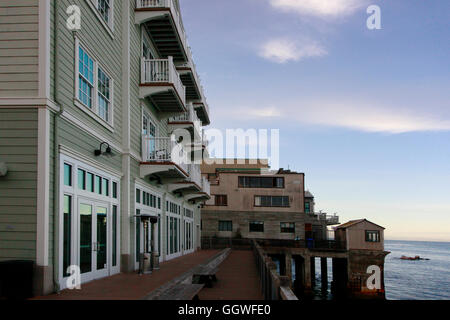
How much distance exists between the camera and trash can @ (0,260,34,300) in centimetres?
912

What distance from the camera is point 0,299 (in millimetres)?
9047

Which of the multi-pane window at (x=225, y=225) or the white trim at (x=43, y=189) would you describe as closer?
the white trim at (x=43, y=189)

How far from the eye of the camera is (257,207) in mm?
56531

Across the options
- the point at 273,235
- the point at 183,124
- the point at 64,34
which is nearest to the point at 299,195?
the point at 273,235

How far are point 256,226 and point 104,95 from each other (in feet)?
Answer: 143

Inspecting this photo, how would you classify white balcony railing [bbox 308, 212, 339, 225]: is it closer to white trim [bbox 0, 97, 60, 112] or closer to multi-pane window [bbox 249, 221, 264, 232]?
multi-pane window [bbox 249, 221, 264, 232]

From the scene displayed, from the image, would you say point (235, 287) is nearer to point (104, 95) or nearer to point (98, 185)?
point (98, 185)

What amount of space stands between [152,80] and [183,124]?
6.21 metres

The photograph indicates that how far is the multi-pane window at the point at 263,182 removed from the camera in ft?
187

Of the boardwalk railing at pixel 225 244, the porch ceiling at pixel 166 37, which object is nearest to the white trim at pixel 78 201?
the porch ceiling at pixel 166 37

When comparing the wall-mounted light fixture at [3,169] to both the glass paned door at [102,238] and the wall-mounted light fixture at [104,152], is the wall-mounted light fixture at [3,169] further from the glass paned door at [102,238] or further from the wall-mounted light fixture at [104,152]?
the glass paned door at [102,238]

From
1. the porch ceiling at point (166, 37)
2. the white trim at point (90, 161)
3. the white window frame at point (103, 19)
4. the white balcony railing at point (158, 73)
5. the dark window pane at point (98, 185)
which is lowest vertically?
the dark window pane at point (98, 185)

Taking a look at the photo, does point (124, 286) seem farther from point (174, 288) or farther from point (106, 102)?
point (106, 102)

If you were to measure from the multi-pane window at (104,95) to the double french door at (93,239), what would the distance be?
2.56 metres
